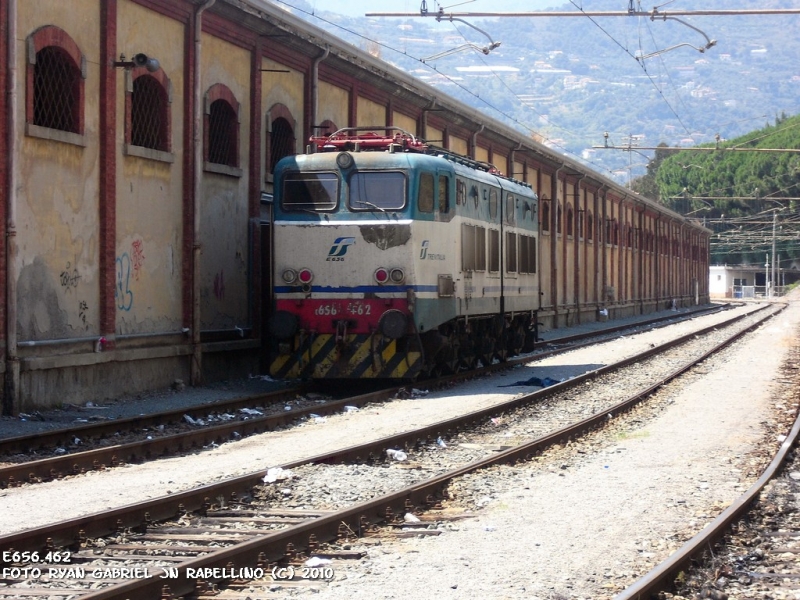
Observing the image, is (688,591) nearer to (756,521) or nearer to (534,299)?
(756,521)

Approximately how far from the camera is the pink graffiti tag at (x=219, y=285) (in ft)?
63.0

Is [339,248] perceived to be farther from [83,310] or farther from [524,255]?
[524,255]

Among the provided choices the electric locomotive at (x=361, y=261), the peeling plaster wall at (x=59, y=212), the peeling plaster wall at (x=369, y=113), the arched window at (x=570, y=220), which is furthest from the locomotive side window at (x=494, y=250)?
the arched window at (x=570, y=220)

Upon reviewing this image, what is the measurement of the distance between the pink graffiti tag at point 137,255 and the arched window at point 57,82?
2179 millimetres

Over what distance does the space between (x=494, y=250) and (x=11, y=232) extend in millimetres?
9699

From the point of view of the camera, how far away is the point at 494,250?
20812mm

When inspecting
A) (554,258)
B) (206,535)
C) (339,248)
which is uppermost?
(554,258)

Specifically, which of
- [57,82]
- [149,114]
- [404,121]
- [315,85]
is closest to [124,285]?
[149,114]

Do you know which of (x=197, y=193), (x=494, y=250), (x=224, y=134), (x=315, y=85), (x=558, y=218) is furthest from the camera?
(x=558, y=218)

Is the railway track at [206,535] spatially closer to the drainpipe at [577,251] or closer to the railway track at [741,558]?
the railway track at [741,558]

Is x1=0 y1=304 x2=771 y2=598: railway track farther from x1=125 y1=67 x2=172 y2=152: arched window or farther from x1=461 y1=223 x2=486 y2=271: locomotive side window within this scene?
x1=461 y1=223 x2=486 y2=271: locomotive side window

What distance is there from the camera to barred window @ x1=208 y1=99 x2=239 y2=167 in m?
19.4

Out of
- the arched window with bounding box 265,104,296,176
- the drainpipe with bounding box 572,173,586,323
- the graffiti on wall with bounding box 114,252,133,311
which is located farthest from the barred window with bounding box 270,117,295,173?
the drainpipe with bounding box 572,173,586,323

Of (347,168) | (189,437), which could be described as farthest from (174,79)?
(189,437)
